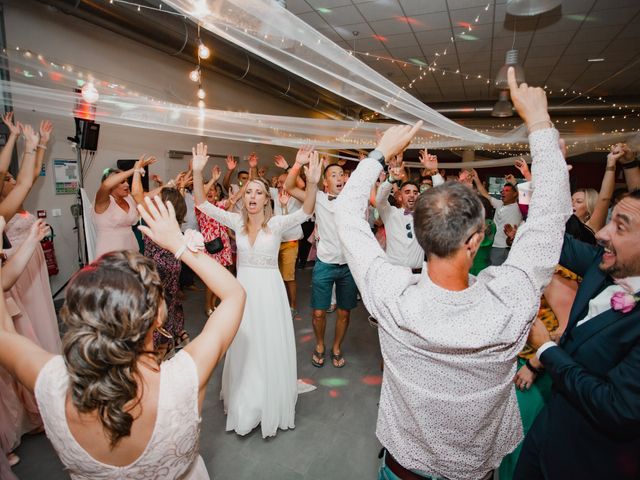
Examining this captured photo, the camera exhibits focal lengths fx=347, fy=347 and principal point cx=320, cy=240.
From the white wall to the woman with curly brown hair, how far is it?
386 centimetres

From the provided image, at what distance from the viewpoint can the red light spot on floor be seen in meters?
2.75

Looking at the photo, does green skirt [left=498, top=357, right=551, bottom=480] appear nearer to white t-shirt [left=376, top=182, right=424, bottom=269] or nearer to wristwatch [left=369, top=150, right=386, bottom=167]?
wristwatch [left=369, top=150, right=386, bottom=167]

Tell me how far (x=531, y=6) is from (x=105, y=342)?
14.4 feet

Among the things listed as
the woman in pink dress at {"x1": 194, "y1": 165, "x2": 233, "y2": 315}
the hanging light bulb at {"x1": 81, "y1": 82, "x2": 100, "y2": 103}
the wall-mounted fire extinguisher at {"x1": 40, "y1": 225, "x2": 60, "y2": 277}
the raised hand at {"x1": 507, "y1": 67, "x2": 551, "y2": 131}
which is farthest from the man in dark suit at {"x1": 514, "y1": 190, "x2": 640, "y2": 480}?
the wall-mounted fire extinguisher at {"x1": 40, "y1": 225, "x2": 60, "y2": 277}

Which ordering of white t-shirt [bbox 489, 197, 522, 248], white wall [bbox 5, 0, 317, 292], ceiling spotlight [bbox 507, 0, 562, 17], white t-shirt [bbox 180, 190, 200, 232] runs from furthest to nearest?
1. white t-shirt [bbox 180, 190, 200, 232]
2. white t-shirt [bbox 489, 197, 522, 248]
3. white wall [bbox 5, 0, 317, 292]
4. ceiling spotlight [bbox 507, 0, 562, 17]

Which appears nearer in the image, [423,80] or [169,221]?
[169,221]

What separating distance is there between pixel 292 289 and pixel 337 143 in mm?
1811

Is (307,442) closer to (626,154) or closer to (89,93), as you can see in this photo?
(626,154)

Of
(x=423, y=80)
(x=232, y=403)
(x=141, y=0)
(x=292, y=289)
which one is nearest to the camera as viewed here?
(x=232, y=403)

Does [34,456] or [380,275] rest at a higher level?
[380,275]

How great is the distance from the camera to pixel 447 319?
0.86 metres

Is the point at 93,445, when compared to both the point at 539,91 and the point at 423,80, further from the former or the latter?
the point at 423,80

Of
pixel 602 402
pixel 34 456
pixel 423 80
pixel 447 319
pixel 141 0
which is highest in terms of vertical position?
pixel 423 80

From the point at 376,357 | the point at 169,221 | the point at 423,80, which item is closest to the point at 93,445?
the point at 169,221
